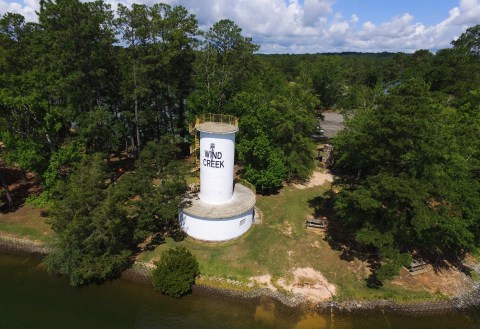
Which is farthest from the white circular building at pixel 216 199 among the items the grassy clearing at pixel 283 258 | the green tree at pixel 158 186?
the green tree at pixel 158 186

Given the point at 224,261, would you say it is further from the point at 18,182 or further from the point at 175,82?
the point at 18,182

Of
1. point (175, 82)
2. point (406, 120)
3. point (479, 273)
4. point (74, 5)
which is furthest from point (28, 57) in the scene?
point (479, 273)

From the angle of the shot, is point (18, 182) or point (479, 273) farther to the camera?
point (18, 182)

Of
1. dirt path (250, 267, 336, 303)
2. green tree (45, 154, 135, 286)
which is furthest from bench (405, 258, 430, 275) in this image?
green tree (45, 154, 135, 286)

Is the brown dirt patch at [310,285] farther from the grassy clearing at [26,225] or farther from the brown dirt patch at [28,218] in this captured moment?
the brown dirt patch at [28,218]

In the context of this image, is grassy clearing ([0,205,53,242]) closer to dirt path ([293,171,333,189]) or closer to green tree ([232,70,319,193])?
green tree ([232,70,319,193])
